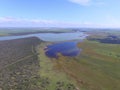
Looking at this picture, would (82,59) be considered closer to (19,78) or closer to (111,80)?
(111,80)

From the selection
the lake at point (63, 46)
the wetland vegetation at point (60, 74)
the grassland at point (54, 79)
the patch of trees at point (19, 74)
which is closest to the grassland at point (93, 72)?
the wetland vegetation at point (60, 74)

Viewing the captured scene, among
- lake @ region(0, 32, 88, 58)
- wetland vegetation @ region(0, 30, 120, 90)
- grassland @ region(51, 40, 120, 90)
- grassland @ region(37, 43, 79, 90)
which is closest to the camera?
grassland @ region(37, 43, 79, 90)

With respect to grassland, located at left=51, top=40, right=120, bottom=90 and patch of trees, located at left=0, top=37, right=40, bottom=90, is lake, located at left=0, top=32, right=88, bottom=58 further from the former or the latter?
patch of trees, located at left=0, top=37, right=40, bottom=90

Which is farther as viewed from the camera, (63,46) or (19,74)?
(63,46)

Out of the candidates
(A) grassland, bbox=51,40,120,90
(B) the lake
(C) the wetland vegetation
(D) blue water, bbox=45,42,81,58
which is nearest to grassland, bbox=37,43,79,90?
(C) the wetland vegetation

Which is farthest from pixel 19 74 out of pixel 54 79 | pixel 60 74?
pixel 60 74

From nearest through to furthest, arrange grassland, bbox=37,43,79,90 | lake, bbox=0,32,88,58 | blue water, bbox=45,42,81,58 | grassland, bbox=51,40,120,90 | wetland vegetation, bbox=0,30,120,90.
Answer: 1. grassland, bbox=37,43,79,90
2. wetland vegetation, bbox=0,30,120,90
3. grassland, bbox=51,40,120,90
4. blue water, bbox=45,42,81,58
5. lake, bbox=0,32,88,58

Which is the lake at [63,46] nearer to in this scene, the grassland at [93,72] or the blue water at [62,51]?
the blue water at [62,51]

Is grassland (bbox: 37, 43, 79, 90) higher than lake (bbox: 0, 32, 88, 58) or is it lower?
lower

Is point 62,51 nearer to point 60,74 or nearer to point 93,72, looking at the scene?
point 93,72

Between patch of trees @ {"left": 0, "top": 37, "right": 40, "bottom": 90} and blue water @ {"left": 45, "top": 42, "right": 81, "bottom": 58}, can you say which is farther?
blue water @ {"left": 45, "top": 42, "right": 81, "bottom": 58}

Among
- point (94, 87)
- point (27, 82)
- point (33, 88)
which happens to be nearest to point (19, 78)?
point (27, 82)
